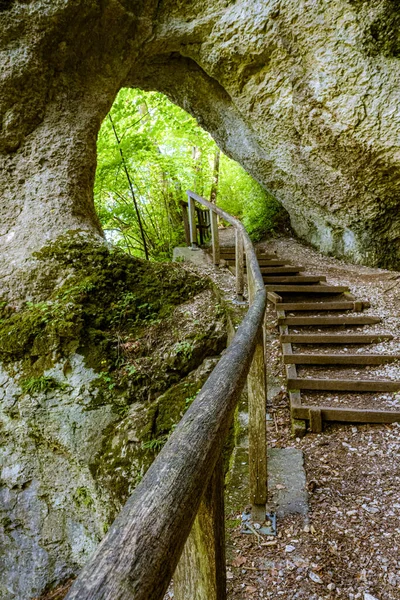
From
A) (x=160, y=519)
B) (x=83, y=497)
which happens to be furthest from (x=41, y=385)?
(x=160, y=519)

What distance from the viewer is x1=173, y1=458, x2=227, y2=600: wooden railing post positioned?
3.45 feet

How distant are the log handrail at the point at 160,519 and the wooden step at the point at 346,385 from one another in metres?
2.62

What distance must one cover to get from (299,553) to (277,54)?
7.70 meters

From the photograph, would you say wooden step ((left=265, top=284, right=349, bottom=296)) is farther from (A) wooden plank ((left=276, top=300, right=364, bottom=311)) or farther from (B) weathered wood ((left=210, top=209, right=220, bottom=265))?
(B) weathered wood ((left=210, top=209, right=220, bottom=265))

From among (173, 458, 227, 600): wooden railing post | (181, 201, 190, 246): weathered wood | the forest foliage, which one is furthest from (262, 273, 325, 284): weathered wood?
(173, 458, 227, 600): wooden railing post

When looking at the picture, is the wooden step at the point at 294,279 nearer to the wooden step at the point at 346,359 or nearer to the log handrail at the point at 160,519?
the wooden step at the point at 346,359

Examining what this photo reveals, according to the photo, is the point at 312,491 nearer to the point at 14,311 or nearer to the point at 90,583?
the point at 90,583

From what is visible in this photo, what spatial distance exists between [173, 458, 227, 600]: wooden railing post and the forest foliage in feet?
30.3

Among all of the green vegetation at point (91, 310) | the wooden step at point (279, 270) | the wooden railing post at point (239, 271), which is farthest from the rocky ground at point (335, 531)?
the wooden step at point (279, 270)

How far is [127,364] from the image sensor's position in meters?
3.84

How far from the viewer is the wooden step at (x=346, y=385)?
144 inches

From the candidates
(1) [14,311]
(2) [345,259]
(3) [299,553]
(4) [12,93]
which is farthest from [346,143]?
(3) [299,553]

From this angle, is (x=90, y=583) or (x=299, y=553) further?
(x=299, y=553)

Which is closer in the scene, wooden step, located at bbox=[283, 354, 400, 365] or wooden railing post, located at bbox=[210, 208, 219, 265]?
wooden step, located at bbox=[283, 354, 400, 365]
